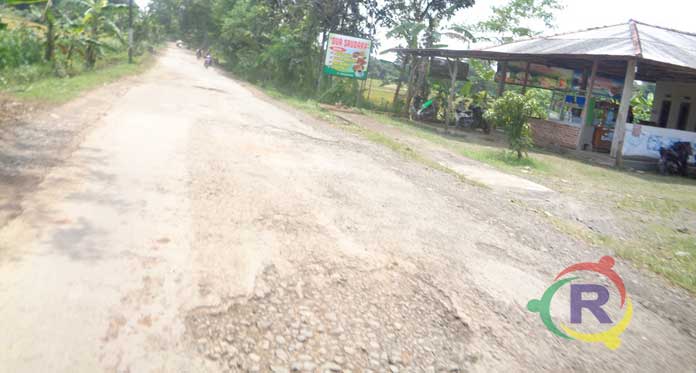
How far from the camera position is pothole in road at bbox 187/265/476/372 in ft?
9.31

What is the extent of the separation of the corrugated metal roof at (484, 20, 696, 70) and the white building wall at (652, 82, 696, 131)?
2199 mm

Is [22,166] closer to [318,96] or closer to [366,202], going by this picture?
[366,202]

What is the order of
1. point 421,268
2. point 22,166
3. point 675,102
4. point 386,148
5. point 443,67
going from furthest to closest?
point 443,67 < point 675,102 < point 386,148 < point 22,166 < point 421,268

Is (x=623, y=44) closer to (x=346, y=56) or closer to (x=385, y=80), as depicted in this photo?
(x=346, y=56)

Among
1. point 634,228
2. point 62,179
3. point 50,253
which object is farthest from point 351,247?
point 634,228

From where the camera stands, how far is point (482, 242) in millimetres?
5109

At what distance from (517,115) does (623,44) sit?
4813 mm

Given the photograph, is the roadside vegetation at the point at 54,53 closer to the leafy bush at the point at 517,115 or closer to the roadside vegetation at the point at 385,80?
the roadside vegetation at the point at 385,80

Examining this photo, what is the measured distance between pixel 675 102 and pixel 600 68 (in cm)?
460

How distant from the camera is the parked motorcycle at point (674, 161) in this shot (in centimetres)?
1422

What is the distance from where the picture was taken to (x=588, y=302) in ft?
13.4

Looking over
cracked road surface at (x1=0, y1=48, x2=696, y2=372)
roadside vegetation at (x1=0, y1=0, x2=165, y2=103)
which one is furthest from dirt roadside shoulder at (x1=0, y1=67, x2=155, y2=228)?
roadside vegetation at (x1=0, y1=0, x2=165, y2=103)

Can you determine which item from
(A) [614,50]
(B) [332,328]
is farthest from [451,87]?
(B) [332,328]

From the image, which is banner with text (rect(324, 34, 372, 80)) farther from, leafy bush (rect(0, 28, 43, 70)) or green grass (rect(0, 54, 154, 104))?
leafy bush (rect(0, 28, 43, 70))
